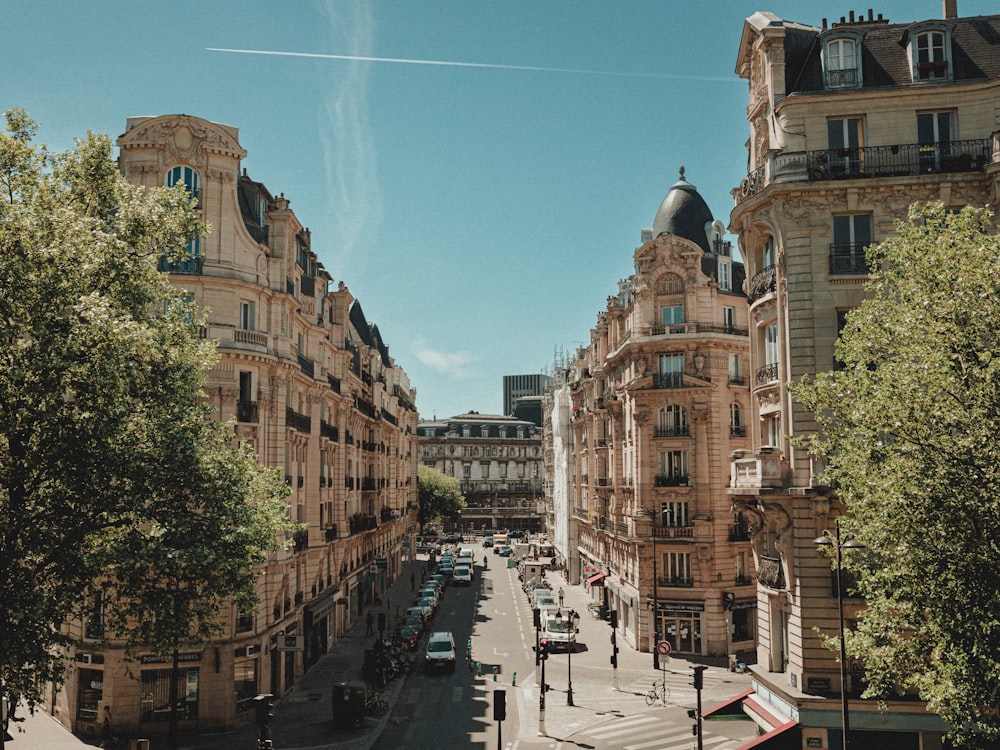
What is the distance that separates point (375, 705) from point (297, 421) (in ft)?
42.3

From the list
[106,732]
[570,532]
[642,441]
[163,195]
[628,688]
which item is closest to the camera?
[163,195]

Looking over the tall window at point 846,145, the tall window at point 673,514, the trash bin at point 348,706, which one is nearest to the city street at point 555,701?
the trash bin at point 348,706

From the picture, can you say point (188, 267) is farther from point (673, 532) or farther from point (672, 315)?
point (673, 532)

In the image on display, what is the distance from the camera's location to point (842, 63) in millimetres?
25141

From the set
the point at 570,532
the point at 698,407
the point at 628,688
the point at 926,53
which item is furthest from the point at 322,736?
the point at 570,532

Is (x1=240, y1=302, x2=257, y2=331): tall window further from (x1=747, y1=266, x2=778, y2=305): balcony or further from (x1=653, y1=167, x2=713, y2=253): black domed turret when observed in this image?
(x1=653, y1=167, x2=713, y2=253): black domed turret

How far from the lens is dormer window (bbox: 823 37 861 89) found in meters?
25.0

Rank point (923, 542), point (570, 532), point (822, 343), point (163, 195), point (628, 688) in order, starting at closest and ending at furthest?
point (923, 542) < point (163, 195) < point (822, 343) < point (628, 688) < point (570, 532)

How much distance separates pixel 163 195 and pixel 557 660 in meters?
31.3

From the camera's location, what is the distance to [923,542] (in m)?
16.0

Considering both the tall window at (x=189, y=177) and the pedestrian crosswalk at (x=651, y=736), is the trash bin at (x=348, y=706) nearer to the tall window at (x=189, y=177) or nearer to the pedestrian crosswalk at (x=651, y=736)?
the pedestrian crosswalk at (x=651, y=736)

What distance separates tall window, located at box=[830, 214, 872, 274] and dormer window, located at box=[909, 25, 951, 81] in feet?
15.4

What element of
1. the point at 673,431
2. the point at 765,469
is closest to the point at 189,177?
the point at 765,469

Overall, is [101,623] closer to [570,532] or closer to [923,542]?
[923,542]
